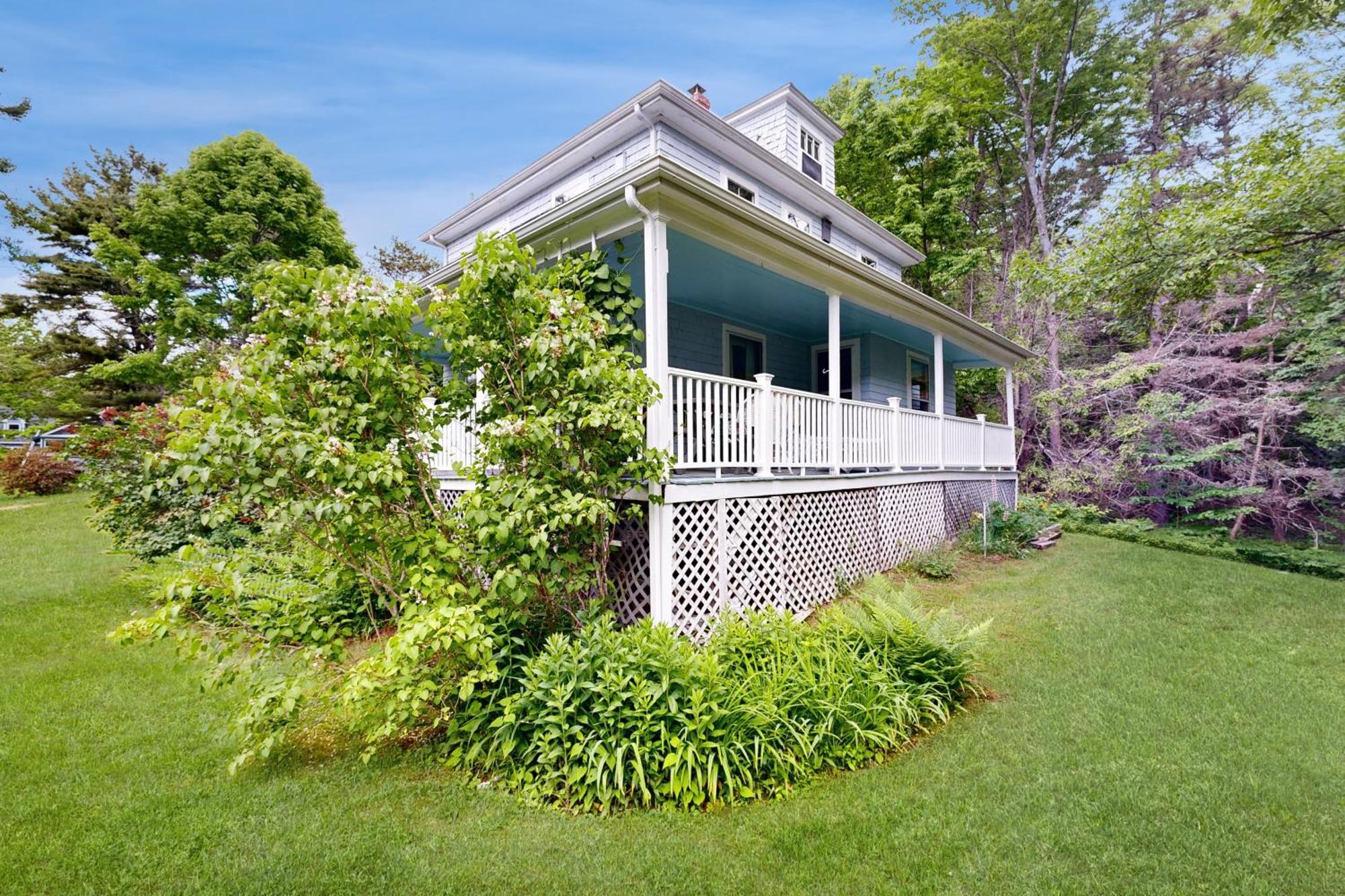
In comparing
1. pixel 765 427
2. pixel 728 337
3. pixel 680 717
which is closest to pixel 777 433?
pixel 765 427

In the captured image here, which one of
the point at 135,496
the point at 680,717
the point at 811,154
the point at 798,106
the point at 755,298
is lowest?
the point at 680,717

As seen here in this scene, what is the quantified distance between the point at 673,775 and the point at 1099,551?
1030 cm

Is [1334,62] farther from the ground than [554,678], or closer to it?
farther from the ground

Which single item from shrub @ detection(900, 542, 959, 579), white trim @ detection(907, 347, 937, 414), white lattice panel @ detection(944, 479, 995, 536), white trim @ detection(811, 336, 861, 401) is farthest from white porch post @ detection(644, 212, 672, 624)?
white trim @ detection(907, 347, 937, 414)

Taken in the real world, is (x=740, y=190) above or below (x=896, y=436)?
above

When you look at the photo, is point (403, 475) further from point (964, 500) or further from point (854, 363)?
point (964, 500)

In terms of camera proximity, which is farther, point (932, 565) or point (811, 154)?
point (811, 154)

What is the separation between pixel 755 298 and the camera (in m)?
8.42

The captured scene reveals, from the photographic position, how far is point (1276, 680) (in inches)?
180

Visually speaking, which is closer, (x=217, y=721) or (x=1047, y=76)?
(x=217, y=721)

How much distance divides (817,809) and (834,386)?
4.86 metres

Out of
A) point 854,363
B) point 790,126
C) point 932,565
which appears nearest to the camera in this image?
point 932,565

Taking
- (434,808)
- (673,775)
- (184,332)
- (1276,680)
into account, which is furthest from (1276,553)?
A: (184,332)

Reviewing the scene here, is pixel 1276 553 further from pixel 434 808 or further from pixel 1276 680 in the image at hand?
pixel 434 808
